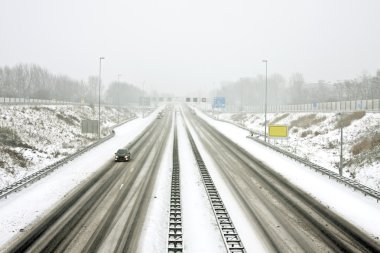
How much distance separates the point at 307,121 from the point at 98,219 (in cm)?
4976

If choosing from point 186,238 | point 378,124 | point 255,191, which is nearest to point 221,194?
point 255,191

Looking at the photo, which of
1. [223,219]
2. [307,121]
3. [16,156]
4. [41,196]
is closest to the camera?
[223,219]

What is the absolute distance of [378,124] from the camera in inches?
1485

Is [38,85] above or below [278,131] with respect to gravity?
above

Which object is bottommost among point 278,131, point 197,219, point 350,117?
point 197,219

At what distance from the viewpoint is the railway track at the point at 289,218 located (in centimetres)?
1375

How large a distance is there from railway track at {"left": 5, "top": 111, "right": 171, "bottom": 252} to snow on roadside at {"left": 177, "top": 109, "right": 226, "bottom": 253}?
92.2 inches

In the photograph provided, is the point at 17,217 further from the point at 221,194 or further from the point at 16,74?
the point at 16,74

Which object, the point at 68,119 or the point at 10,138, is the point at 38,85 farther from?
the point at 10,138

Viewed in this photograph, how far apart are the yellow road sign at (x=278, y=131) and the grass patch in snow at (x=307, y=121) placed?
43.7 feet

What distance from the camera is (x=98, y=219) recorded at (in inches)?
647

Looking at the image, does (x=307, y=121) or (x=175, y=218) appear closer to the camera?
(x=175, y=218)

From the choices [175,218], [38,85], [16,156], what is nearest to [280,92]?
[38,85]

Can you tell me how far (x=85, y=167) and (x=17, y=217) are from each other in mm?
12630
